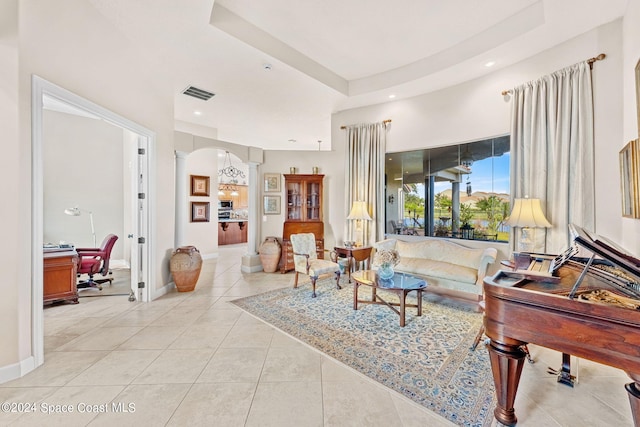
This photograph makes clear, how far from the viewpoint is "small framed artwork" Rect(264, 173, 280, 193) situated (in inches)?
234

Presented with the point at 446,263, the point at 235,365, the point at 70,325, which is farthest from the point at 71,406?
the point at 446,263

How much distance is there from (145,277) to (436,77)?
5.28 m

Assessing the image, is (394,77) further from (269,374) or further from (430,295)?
(269,374)

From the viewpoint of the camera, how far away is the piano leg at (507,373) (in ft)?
4.86

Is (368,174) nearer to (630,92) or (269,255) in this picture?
(269,255)

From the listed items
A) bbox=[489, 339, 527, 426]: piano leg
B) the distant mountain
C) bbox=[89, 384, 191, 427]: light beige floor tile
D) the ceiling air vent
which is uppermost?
the ceiling air vent

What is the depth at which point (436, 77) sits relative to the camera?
4098 millimetres

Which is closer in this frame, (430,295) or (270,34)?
(270,34)

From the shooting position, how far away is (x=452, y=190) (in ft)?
14.7

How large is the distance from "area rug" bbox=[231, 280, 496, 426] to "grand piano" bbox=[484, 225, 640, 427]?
0.33 m

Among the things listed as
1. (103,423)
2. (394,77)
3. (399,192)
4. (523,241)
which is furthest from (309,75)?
(103,423)

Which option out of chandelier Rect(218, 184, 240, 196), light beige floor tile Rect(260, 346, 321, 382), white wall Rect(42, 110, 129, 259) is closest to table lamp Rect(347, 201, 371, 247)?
light beige floor tile Rect(260, 346, 321, 382)

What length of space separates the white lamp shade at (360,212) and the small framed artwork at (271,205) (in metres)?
1.81

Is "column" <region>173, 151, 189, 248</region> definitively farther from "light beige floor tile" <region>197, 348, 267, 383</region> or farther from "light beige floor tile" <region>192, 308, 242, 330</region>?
"light beige floor tile" <region>197, 348, 267, 383</region>
